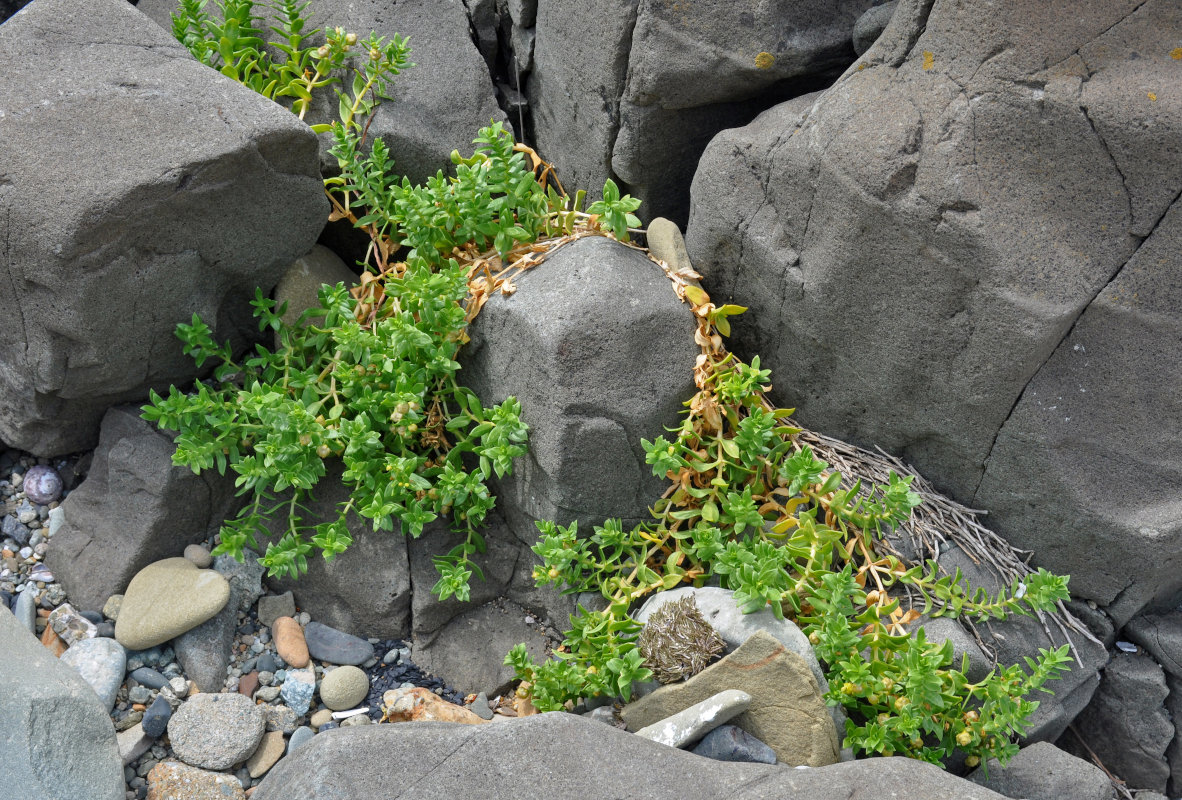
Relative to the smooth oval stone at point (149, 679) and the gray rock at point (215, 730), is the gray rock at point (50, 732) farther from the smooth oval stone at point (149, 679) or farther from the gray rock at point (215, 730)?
the smooth oval stone at point (149, 679)

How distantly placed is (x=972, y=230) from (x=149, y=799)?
323 centimetres

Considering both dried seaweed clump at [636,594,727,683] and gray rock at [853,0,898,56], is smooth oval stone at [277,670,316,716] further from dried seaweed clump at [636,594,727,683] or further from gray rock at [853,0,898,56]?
gray rock at [853,0,898,56]

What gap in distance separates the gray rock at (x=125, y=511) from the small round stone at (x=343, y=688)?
2.74ft

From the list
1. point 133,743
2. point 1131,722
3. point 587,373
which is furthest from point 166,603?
point 1131,722

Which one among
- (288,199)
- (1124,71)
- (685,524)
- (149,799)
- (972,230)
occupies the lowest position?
(149,799)

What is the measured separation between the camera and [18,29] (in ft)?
12.0

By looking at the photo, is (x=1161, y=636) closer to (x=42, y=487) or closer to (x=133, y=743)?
(x=133, y=743)

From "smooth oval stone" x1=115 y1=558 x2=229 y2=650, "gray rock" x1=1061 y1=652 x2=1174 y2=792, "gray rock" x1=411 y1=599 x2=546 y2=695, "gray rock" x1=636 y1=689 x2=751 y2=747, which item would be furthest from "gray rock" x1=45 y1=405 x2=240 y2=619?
"gray rock" x1=1061 y1=652 x2=1174 y2=792

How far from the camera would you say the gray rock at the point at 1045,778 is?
329 centimetres

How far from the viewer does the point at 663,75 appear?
154 inches

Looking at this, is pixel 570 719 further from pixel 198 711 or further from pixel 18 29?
pixel 18 29

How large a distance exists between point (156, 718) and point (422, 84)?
2784 mm

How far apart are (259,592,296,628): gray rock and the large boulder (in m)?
1.83

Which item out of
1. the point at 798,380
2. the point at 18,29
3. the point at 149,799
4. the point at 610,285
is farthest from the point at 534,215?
the point at 149,799
